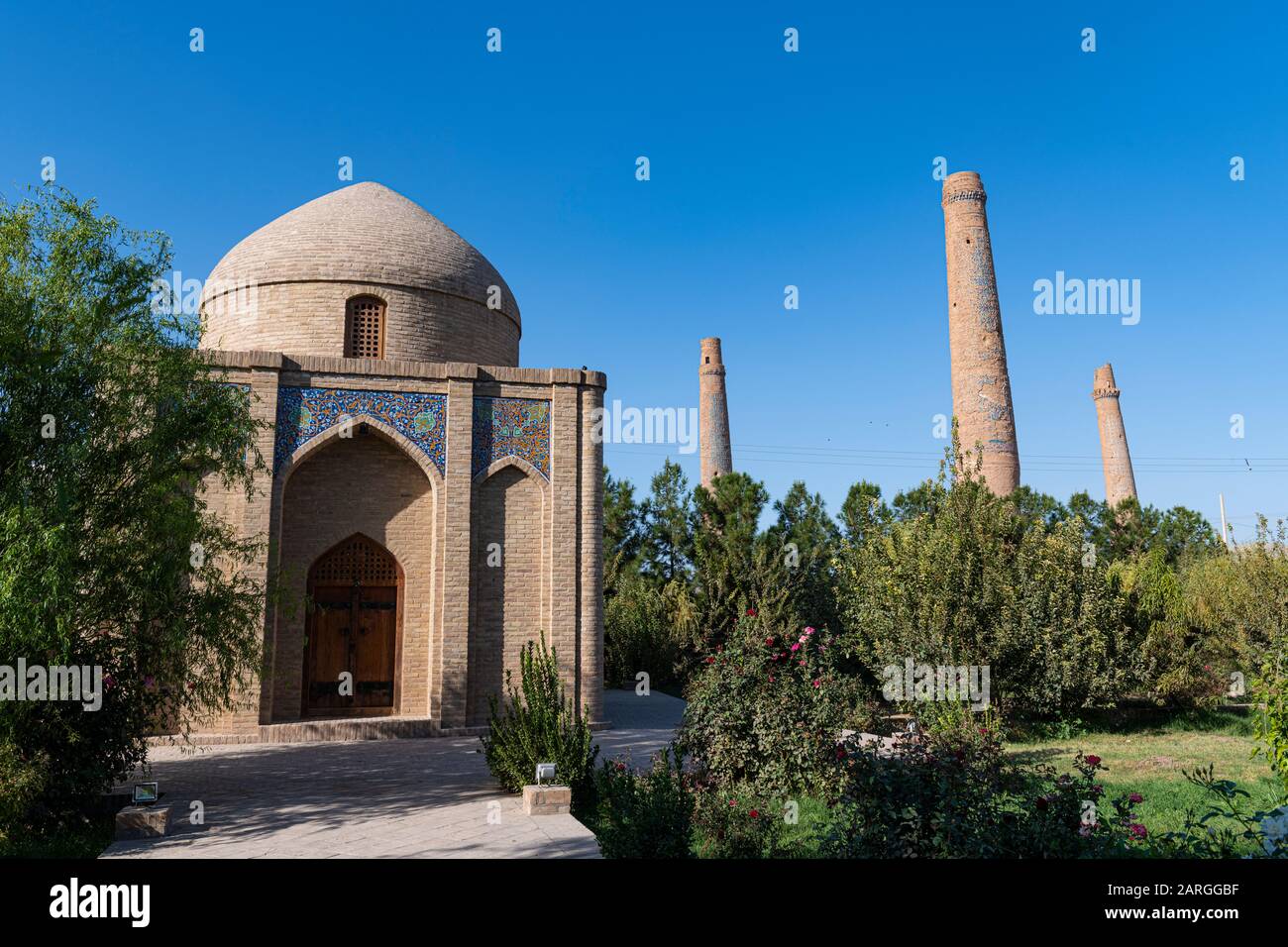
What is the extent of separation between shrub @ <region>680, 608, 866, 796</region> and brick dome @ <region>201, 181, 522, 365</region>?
759 centimetres

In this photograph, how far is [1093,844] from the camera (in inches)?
165

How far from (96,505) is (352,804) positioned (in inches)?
123

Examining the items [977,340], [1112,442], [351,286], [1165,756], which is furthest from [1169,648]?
[1112,442]

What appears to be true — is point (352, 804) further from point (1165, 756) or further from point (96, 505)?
point (1165, 756)

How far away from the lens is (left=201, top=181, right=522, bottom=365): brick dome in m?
13.1

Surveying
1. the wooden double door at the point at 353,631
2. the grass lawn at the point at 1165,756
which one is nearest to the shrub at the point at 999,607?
the grass lawn at the point at 1165,756

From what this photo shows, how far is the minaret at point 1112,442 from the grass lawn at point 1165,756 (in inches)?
668

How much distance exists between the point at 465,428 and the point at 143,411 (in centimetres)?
512

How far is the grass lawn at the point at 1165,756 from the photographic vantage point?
7617mm

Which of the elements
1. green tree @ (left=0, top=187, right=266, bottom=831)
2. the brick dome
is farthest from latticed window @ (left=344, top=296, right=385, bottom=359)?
green tree @ (left=0, top=187, right=266, bottom=831)

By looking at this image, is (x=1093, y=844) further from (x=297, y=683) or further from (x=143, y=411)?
(x=297, y=683)

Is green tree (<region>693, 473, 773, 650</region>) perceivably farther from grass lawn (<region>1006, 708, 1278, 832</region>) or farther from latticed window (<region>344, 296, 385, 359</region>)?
latticed window (<region>344, 296, 385, 359</region>)

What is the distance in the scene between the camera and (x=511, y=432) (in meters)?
12.3
